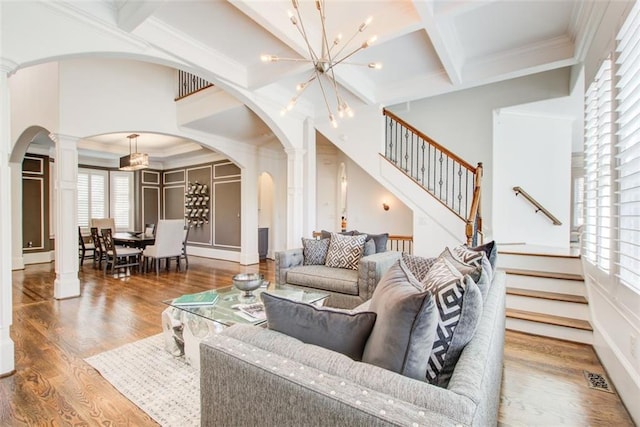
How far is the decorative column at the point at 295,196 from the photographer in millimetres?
5309

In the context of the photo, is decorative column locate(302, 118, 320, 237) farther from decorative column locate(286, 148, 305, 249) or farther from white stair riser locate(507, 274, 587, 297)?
white stair riser locate(507, 274, 587, 297)

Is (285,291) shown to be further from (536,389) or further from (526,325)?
(526,325)

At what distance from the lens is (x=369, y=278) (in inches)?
123

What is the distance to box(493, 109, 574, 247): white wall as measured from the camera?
5.18 meters

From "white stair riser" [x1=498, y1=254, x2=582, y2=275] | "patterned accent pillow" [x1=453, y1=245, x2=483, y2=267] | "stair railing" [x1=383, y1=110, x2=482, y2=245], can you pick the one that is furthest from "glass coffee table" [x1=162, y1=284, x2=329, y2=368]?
"stair railing" [x1=383, y1=110, x2=482, y2=245]

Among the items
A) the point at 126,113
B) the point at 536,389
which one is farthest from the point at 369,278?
the point at 126,113

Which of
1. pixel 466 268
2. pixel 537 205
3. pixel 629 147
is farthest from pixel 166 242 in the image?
pixel 537 205

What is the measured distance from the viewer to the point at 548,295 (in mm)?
3219

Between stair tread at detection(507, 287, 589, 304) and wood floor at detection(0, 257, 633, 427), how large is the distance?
0.43m

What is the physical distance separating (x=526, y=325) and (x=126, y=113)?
243 inches

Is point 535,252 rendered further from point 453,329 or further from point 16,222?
point 16,222

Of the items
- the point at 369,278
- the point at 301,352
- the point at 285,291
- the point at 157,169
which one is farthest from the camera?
the point at 157,169

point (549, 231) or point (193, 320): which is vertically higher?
point (549, 231)

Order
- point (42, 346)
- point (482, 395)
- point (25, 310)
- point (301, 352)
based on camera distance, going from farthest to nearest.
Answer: point (25, 310) → point (42, 346) → point (301, 352) → point (482, 395)
